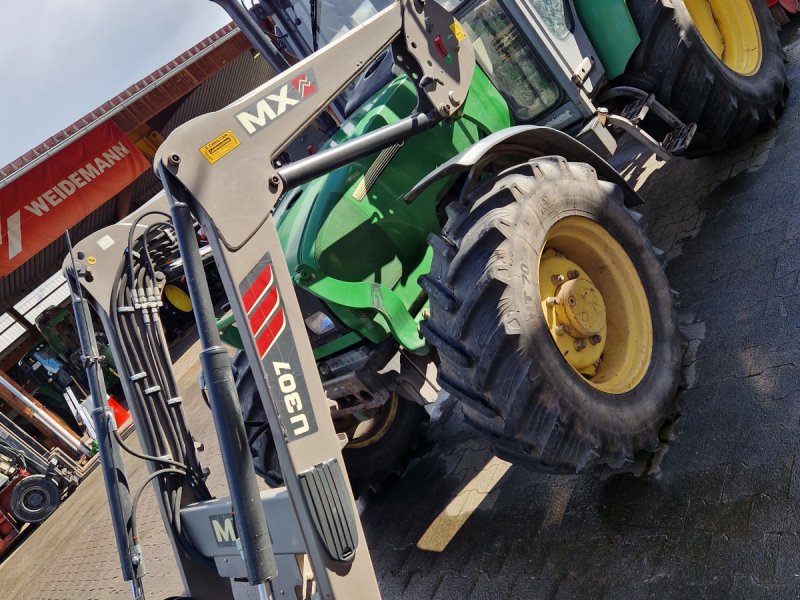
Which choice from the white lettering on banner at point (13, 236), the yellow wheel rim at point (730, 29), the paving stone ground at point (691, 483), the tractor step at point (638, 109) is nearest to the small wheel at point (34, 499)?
the white lettering on banner at point (13, 236)

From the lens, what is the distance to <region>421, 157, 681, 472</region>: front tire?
246 cm

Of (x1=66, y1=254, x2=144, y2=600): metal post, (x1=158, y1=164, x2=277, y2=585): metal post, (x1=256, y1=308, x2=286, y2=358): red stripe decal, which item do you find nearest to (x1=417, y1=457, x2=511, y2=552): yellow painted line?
(x1=66, y1=254, x2=144, y2=600): metal post

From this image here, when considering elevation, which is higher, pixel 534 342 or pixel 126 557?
pixel 126 557

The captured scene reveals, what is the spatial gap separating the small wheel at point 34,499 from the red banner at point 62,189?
359 centimetres

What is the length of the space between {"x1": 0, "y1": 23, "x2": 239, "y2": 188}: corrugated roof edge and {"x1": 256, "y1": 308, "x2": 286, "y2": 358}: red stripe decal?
11.0m

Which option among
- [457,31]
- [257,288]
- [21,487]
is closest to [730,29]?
[457,31]

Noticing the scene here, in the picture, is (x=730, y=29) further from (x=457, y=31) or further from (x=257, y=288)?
(x=257, y=288)

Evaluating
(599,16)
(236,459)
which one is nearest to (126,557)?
(236,459)

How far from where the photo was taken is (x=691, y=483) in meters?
2.58

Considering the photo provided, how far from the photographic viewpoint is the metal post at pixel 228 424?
80.6 inches

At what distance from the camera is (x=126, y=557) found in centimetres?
271

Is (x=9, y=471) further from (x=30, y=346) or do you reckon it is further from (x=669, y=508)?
(x=669, y=508)

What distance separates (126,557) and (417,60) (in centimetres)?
241

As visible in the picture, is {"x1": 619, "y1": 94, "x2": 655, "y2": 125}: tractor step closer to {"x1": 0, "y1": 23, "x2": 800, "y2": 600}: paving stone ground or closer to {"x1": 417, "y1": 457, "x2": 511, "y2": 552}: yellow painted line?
{"x1": 0, "y1": 23, "x2": 800, "y2": 600}: paving stone ground
